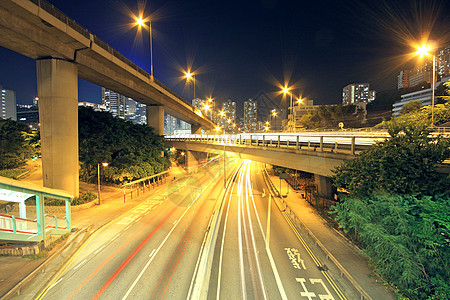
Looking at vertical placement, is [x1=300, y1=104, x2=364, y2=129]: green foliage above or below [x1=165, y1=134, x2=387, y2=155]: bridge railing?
above

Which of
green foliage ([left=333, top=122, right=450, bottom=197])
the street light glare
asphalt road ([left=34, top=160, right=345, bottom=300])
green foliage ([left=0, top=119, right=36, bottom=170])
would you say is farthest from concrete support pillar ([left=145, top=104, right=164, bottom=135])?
green foliage ([left=333, top=122, right=450, bottom=197])

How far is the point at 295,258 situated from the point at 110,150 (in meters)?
25.0

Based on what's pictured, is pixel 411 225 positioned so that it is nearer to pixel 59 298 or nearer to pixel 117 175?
pixel 59 298

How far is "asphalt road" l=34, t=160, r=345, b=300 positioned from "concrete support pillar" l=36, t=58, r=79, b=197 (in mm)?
7756

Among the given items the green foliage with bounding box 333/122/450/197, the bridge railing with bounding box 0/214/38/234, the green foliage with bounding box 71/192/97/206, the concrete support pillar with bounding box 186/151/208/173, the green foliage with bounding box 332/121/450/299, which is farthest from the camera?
the concrete support pillar with bounding box 186/151/208/173

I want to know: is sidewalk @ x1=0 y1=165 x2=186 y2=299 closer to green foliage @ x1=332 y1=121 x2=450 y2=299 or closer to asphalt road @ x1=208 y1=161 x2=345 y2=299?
asphalt road @ x1=208 y1=161 x2=345 y2=299

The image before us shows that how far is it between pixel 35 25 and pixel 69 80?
→ 5089 millimetres

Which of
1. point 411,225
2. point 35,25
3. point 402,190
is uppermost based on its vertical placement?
point 35,25

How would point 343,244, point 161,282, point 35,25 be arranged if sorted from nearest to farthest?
1. point 161,282
2. point 343,244
3. point 35,25

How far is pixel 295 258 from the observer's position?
12.6m

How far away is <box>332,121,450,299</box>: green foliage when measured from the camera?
26.0 feet

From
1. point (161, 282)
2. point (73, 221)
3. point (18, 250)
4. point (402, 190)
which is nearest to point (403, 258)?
point (402, 190)

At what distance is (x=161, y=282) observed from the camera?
1041 cm

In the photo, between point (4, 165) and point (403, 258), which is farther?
point (4, 165)
